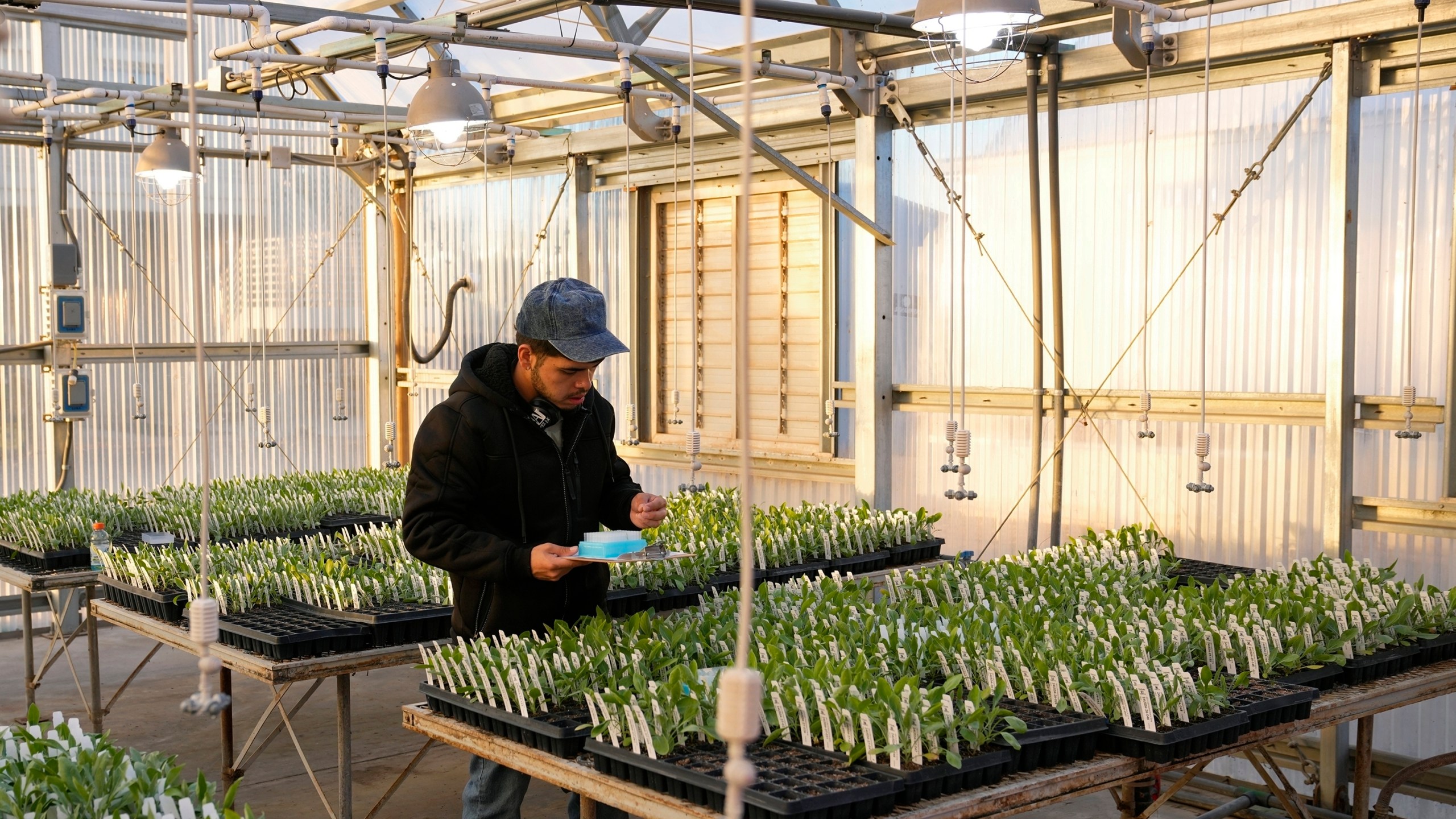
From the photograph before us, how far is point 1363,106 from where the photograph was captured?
4.86m

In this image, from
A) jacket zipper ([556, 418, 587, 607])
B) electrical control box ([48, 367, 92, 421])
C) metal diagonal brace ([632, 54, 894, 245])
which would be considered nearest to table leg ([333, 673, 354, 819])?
jacket zipper ([556, 418, 587, 607])

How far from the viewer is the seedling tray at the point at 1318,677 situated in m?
3.30

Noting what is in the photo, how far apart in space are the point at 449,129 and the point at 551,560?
2.61 m

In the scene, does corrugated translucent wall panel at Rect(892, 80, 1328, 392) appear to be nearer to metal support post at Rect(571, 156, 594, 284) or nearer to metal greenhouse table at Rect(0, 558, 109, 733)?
metal support post at Rect(571, 156, 594, 284)

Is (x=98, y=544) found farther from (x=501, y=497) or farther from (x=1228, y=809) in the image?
(x=1228, y=809)

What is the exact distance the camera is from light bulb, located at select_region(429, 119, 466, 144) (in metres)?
4.98

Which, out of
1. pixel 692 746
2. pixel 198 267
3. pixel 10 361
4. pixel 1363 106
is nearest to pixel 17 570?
pixel 10 361

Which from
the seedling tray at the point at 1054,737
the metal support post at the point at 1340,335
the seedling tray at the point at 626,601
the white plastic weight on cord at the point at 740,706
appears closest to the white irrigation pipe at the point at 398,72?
the seedling tray at the point at 626,601

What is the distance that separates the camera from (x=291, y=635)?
3.97 metres

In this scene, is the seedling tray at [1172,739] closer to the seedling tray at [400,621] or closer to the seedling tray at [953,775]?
the seedling tray at [953,775]

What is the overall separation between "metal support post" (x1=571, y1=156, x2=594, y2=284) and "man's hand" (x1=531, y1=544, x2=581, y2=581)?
5.42 m

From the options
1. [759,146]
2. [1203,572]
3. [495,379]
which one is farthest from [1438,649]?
[759,146]

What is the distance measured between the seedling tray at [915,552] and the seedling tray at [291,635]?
224 centimetres

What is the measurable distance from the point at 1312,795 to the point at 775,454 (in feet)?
10.4
